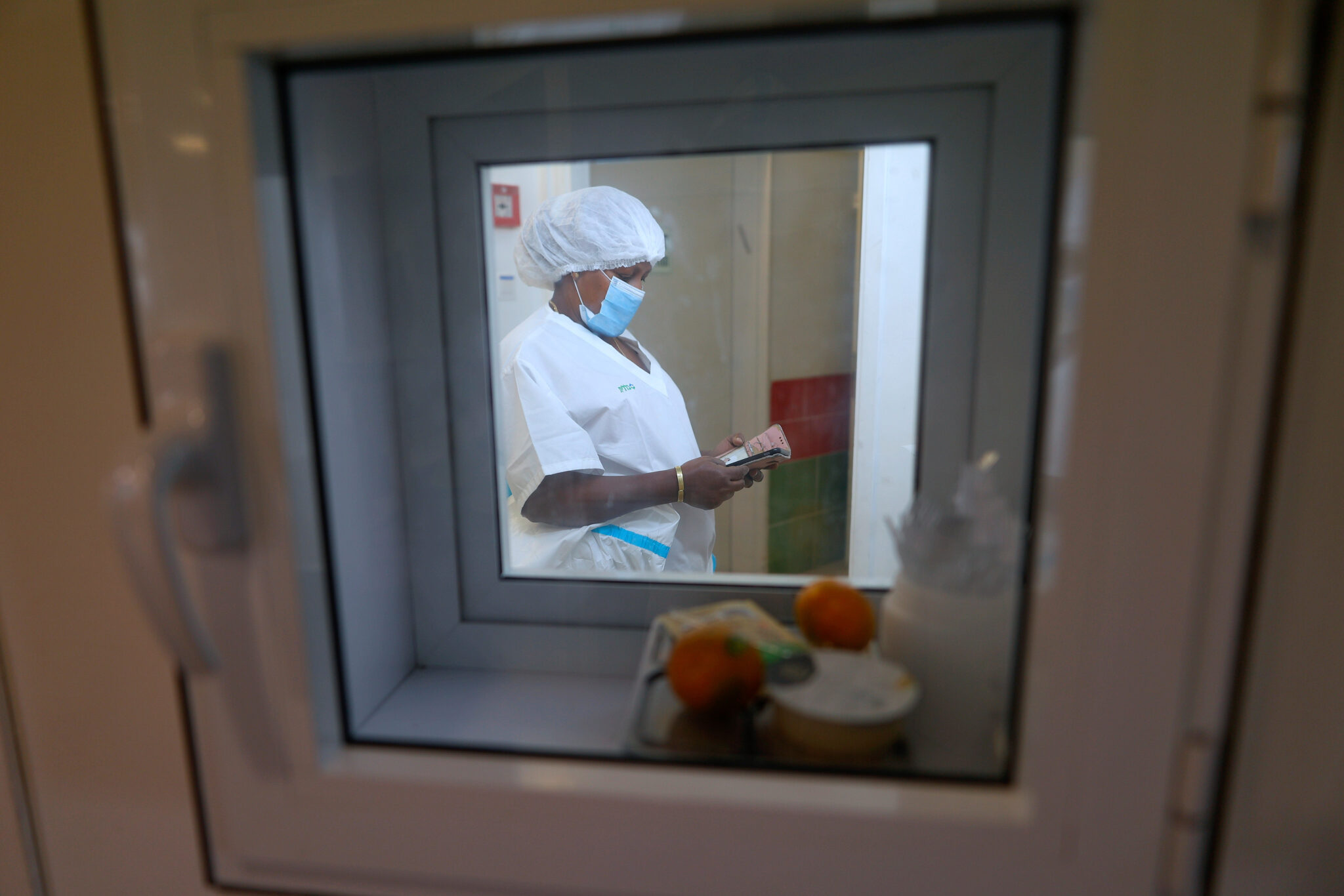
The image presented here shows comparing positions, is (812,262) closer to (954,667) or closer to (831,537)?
(831,537)

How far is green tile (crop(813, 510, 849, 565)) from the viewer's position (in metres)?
0.68

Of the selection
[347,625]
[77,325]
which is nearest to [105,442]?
[77,325]

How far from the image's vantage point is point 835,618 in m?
0.51

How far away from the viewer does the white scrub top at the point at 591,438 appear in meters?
0.69

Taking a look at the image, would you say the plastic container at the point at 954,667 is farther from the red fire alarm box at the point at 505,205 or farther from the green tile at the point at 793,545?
the red fire alarm box at the point at 505,205

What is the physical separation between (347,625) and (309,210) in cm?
26

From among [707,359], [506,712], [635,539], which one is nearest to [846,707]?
[506,712]

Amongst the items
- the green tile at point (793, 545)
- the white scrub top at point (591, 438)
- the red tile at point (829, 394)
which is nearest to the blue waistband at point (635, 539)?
the white scrub top at point (591, 438)

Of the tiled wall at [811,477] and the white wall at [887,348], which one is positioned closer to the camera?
the white wall at [887,348]

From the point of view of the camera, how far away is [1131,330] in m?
0.32

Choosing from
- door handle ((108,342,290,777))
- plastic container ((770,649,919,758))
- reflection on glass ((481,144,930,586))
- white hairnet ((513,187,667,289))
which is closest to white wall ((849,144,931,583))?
reflection on glass ((481,144,930,586))

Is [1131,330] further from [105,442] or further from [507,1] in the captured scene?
[105,442]

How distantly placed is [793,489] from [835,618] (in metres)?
0.28

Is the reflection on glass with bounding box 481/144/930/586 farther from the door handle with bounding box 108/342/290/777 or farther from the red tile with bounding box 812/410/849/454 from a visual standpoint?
the door handle with bounding box 108/342/290/777
